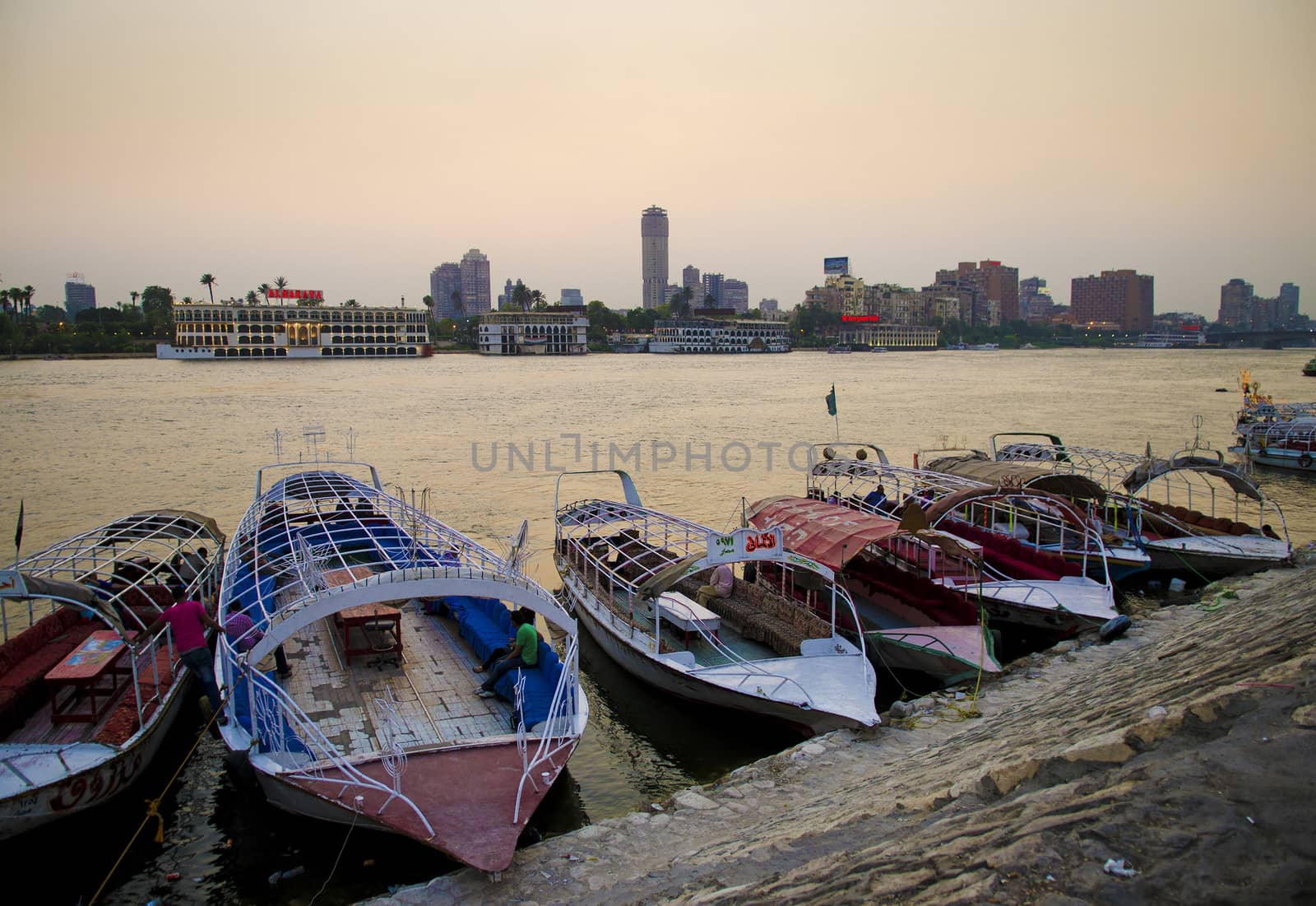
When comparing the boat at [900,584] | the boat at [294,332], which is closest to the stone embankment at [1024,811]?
the boat at [900,584]

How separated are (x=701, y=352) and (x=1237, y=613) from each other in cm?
15335

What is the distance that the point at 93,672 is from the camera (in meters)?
9.01

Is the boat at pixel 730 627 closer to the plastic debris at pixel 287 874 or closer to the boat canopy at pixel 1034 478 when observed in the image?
the plastic debris at pixel 287 874

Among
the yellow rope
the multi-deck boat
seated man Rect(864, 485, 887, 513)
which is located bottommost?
the yellow rope

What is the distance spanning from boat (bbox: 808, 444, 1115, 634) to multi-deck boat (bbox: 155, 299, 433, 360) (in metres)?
125

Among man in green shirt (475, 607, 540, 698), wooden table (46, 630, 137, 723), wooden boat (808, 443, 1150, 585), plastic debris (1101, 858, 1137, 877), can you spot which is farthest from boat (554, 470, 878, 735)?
wooden table (46, 630, 137, 723)

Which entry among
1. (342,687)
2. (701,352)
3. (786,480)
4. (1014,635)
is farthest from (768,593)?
(701,352)

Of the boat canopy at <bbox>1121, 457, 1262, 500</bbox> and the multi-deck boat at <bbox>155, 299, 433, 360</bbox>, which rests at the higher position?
the multi-deck boat at <bbox>155, 299, 433, 360</bbox>

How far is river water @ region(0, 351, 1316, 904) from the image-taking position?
8.39m

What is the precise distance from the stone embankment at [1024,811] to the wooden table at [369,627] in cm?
425

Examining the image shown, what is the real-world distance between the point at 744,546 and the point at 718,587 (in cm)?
277

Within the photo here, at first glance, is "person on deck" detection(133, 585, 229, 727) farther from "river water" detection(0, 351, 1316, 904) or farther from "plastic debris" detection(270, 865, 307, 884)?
"plastic debris" detection(270, 865, 307, 884)

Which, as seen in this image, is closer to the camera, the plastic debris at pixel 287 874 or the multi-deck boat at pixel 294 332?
the plastic debris at pixel 287 874

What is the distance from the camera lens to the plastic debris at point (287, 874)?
7832 mm
